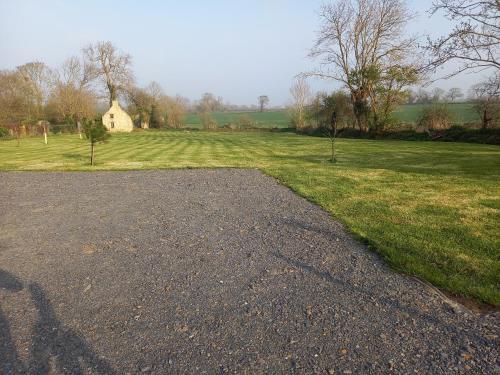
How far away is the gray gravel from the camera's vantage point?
2.91 meters

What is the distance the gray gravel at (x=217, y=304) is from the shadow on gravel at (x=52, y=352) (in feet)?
0.04

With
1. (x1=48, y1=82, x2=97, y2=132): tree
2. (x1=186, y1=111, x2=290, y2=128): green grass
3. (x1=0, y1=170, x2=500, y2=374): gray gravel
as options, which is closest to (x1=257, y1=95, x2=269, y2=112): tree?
(x1=186, y1=111, x2=290, y2=128): green grass

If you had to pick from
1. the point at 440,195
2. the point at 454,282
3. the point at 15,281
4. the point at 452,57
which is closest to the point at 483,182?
the point at 440,195

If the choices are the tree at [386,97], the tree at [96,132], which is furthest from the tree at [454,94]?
the tree at [96,132]

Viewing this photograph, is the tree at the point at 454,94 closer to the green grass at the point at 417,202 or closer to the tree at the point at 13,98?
the green grass at the point at 417,202

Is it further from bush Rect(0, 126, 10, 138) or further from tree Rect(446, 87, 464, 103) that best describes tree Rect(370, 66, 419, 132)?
bush Rect(0, 126, 10, 138)

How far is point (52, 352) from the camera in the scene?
9.89 ft

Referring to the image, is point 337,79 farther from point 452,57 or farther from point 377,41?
point 452,57

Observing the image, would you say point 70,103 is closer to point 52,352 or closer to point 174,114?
point 174,114

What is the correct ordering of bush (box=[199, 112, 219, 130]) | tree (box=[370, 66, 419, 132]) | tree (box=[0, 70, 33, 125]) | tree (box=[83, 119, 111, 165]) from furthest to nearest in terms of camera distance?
1. bush (box=[199, 112, 219, 130])
2. tree (box=[0, 70, 33, 125])
3. tree (box=[370, 66, 419, 132])
4. tree (box=[83, 119, 111, 165])

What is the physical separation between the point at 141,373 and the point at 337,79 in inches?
1440

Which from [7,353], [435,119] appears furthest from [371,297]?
[435,119]

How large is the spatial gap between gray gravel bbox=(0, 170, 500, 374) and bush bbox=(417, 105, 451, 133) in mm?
25216

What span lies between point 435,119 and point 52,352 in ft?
102
